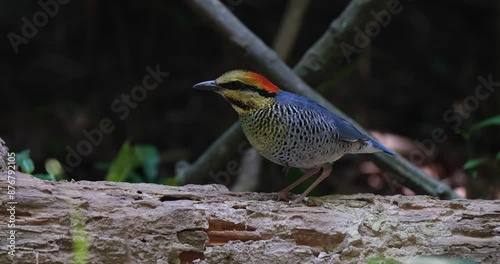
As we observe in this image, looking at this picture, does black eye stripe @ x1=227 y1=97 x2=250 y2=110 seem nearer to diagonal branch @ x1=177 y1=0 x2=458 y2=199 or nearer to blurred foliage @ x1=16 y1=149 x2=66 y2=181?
blurred foliage @ x1=16 y1=149 x2=66 y2=181

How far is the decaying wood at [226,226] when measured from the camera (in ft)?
8.95

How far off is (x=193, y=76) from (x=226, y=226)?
4.19 meters

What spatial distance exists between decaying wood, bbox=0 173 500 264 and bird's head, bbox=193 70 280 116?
430 mm

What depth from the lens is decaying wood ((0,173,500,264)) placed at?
8.95 ft

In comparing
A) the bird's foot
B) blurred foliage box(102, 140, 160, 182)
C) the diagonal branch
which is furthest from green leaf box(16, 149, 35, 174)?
the diagonal branch

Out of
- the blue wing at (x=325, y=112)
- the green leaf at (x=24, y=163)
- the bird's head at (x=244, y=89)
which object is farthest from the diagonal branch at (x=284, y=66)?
the green leaf at (x=24, y=163)

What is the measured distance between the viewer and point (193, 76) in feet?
22.7

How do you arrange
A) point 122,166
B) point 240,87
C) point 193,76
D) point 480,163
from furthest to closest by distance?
point 193,76
point 122,166
point 480,163
point 240,87

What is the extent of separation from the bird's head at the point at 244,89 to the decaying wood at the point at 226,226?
430 millimetres

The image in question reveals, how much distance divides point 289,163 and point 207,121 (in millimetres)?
3679

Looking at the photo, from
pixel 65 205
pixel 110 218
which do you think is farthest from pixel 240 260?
pixel 65 205

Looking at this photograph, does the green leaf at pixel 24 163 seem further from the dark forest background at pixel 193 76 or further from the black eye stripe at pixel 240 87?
the dark forest background at pixel 193 76

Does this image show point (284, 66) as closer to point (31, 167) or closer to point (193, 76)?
point (31, 167)

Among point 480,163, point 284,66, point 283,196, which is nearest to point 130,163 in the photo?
point 284,66
